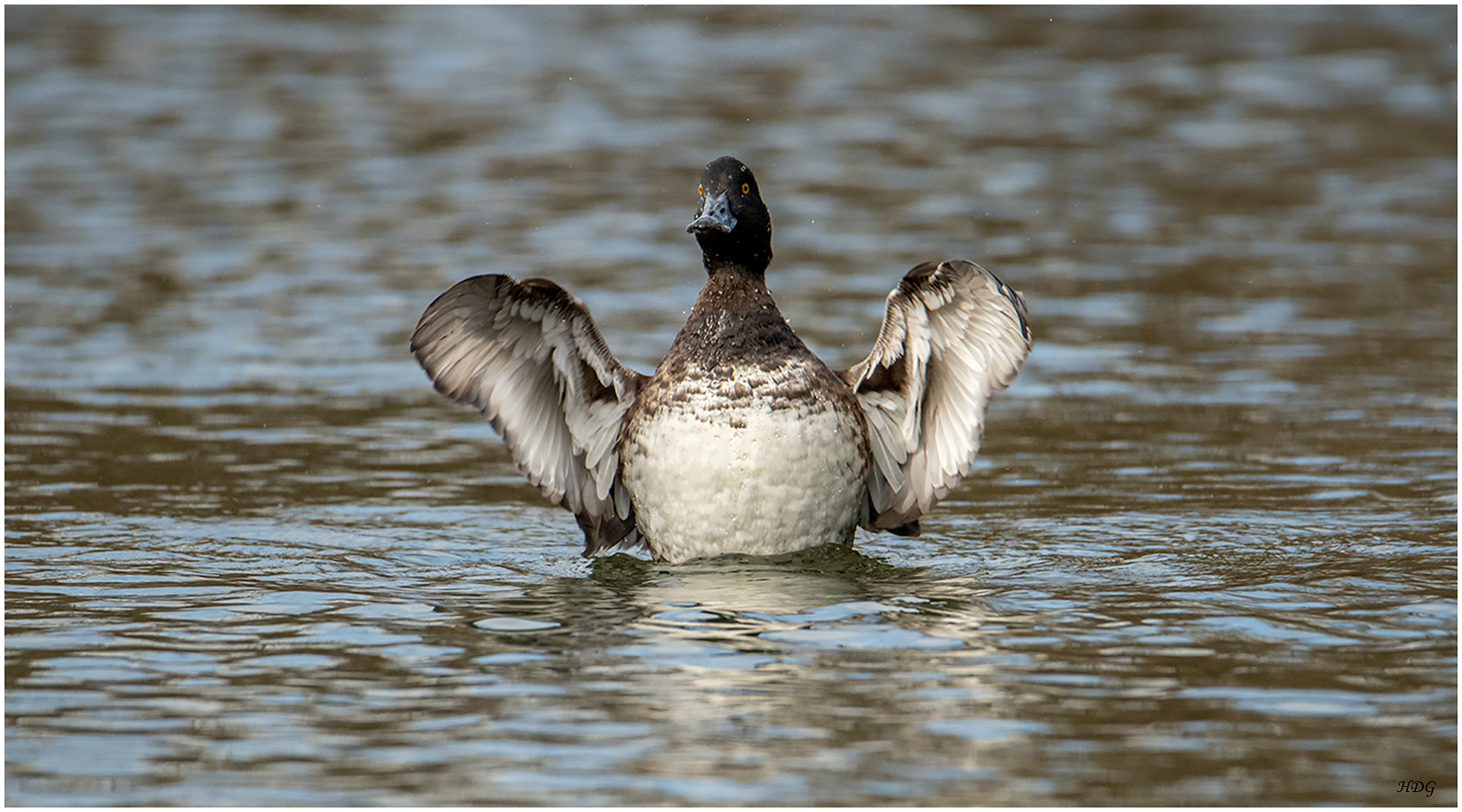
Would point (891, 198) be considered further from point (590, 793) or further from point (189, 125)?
point (590, 793)

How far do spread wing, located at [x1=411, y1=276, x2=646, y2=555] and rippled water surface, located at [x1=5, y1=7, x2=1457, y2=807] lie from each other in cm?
37

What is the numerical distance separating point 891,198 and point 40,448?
31.5 feet

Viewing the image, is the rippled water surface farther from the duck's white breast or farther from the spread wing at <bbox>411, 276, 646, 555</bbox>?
the spread wing at <bbox>411, 276, 646, 555</bbox>

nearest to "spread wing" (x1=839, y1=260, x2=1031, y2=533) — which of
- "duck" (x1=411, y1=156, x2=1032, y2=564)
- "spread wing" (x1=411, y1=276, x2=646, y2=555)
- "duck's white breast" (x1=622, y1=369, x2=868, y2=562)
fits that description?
"duck" (x1=411, y1=156, x2=1032, y2=564)

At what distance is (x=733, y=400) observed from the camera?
344 inches

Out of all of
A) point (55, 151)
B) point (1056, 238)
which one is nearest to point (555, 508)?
point (1056, 238)

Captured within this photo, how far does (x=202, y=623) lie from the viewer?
818 centimetres

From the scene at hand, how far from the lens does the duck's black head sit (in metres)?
9.20

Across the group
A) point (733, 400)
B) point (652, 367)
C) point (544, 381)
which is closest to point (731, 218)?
point (733, 400)

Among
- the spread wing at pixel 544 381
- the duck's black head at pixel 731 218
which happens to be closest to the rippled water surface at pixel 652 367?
the spread wing at pixel 544 381

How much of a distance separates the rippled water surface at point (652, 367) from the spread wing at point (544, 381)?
37 cm

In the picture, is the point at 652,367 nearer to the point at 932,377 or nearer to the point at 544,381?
the point at 544,381

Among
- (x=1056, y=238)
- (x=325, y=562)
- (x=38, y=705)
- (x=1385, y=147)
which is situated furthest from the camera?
(x=1385, y=147)

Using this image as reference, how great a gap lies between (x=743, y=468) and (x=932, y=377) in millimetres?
1142
